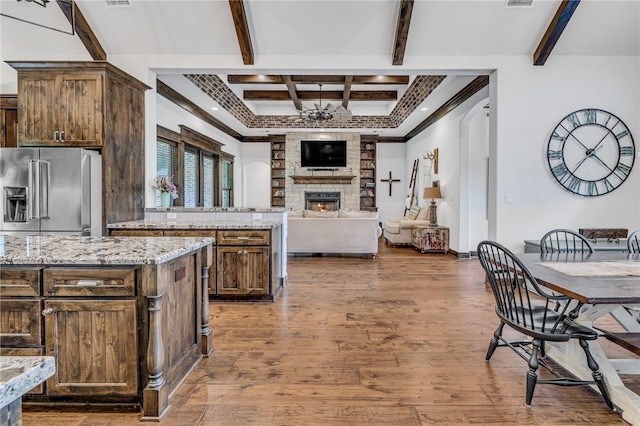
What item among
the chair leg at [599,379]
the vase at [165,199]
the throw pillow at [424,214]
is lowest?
the chair leg at [599,379]

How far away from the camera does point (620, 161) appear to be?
15.0ft

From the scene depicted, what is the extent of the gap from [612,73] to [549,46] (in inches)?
41.4

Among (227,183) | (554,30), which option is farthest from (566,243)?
(227,183)

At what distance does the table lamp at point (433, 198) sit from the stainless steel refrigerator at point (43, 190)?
633 centimetres

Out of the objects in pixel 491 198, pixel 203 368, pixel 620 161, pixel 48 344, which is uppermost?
pixel 620 161

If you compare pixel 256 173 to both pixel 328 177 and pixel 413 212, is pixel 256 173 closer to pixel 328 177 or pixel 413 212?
pixel 328 177

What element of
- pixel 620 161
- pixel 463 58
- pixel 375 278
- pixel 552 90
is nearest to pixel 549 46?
pixel 552 90

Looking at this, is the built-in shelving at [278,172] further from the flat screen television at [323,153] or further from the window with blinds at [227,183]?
the window with blinds at [227,183]

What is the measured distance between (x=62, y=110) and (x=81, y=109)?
0.19 metres

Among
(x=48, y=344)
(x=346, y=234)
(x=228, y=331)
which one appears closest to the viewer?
(x=48, y=344)

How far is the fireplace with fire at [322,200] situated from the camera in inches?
417

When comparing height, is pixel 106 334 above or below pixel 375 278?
above

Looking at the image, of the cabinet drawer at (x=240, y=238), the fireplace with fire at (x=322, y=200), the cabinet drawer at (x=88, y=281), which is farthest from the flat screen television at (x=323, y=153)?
the cabinet drawer at (x=88, y=281)

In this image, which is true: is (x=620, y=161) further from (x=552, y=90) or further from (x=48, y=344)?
(x=48, y=344)
